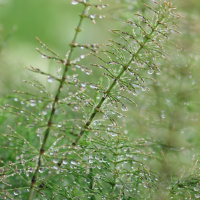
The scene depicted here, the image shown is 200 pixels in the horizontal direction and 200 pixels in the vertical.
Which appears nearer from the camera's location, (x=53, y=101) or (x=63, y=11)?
(x=53, y=101)

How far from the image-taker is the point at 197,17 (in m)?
0.58

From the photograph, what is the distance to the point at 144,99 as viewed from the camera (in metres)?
0.53

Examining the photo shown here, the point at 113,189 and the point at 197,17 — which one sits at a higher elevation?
the point at 197,17

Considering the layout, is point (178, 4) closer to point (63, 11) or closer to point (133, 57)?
point (133, 57)

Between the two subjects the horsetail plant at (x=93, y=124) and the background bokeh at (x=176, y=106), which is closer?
the horsetail plant at (x=93, y=124)

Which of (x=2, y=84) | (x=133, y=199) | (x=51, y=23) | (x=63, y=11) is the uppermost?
(x=63, y=11)

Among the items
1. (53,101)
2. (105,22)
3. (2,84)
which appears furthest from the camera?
(105,22)

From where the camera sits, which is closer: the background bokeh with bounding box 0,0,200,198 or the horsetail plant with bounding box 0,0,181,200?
the horsetail plant with bounding box 0,0,181,200

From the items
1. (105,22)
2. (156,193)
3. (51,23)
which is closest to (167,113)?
(156,193)

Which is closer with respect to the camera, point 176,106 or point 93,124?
point 93,124

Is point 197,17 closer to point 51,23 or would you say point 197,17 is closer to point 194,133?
point 194,133

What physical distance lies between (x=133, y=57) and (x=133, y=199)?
0.60 ft

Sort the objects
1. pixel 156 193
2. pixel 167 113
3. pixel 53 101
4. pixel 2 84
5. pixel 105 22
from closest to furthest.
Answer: pixel 53 101 → pixel 156 193 → pixel 167 113 → pixel 2 84 → pixel 105 22

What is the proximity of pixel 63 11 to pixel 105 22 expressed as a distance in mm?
356
